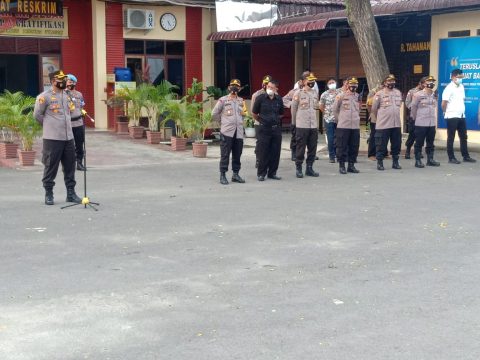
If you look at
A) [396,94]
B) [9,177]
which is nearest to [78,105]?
[9,177]

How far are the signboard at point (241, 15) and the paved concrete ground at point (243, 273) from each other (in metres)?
11.7

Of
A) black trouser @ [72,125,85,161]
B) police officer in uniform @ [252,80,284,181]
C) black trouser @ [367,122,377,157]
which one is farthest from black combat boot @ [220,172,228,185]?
black trouser @ [367,122,377,157]

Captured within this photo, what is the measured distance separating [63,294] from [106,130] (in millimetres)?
15894

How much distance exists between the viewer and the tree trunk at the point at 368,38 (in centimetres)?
1639

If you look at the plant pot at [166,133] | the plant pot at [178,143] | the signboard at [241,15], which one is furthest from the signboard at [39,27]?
the plant pot at [178,143]

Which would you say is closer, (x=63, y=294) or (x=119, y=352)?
(x=119, y=352)

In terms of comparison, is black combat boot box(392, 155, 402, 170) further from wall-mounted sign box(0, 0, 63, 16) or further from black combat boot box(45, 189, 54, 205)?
wall-mounted sign box(0, 0, 63, 16)

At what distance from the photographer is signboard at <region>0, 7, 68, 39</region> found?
68.6 ft

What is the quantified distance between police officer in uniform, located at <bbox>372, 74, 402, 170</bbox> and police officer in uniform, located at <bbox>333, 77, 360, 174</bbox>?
2.06ft

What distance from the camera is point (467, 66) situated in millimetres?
18828

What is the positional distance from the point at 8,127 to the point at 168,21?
9454 mm

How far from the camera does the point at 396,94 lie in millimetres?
14234

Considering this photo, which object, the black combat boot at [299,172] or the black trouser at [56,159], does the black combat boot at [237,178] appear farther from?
the black trouser at [56,159]

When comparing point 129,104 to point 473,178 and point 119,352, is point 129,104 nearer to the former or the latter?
point 473,178
